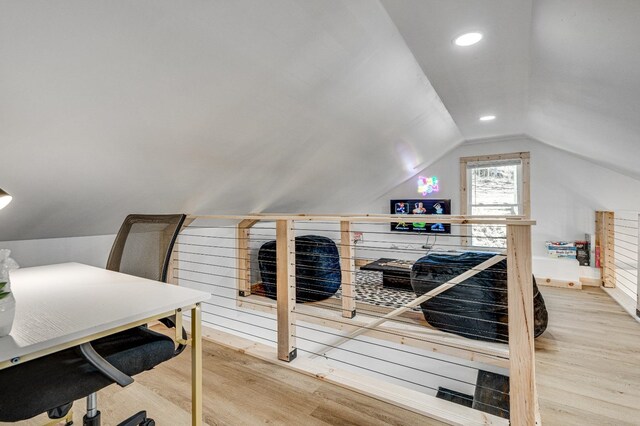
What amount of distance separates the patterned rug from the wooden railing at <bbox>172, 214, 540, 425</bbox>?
0.29 m

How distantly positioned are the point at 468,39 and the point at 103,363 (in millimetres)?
2654

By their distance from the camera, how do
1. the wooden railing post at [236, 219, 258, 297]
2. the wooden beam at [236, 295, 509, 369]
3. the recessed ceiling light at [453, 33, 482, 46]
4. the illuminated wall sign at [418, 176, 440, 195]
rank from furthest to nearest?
the illuminated wall sign at [418, 176, 440, 195]
the wooden railing post at [236, 219, 258, 297]
the wooden beam at [236, 295, 509, 369]
the recessed ceiling light at [453, 33, 482, 46]

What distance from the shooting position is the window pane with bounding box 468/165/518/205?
576 centimetres

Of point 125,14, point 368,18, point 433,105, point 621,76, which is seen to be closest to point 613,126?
point 621,76

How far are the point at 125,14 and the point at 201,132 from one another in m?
0.89

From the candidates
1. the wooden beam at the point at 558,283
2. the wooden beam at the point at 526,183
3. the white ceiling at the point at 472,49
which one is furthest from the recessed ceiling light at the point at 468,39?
the wooden beam at the point at 526,183

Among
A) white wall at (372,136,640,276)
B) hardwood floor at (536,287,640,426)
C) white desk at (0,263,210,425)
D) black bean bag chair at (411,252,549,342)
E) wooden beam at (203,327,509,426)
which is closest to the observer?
white desk at (0,263,210,425)

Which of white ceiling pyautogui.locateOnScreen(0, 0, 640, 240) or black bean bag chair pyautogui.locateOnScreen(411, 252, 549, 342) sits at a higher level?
white ceiling pyautogui.locateOnScreen(0, 0, 640, 240)

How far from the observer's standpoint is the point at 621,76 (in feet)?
6.50

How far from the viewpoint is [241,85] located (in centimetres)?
200

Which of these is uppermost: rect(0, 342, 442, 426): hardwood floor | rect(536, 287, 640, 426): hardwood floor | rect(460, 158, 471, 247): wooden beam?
rect(460, 158, 471, 247): wooden beam

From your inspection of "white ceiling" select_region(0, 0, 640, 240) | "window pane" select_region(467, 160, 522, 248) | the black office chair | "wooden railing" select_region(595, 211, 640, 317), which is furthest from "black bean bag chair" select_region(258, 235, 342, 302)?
"wooden railing" select_region(595, 211, 640, 317)

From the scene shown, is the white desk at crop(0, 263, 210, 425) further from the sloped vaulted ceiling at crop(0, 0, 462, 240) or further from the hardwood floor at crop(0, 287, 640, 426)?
the sloped vaulted ceiling at crop(0, 0, 462, 240)

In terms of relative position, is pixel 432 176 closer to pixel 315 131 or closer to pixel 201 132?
pixel 315 131
